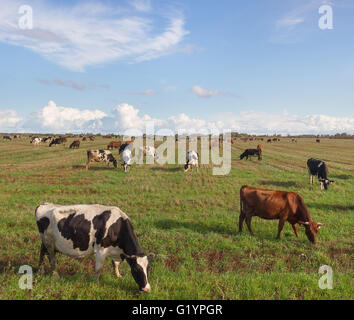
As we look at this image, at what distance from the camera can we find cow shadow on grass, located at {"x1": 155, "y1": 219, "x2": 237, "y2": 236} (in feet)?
31.0

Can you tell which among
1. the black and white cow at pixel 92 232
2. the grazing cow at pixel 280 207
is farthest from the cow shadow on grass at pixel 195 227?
the black and white cow at pixel 92 232

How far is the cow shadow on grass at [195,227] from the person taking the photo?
9445mm

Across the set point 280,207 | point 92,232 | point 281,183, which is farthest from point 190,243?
point 281,183

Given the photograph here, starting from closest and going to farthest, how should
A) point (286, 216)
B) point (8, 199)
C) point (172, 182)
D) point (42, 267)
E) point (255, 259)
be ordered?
point (42, 267) → point (255, 259) → point (286, 216) → point (8, 199) → point (172, 182)

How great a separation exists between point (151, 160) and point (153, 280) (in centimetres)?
2491

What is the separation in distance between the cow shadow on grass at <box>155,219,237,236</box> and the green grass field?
0.13 feet

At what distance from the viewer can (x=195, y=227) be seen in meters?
9.80

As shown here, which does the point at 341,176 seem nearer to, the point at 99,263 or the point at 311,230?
the point at 311,230

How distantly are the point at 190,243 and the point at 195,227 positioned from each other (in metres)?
1.47

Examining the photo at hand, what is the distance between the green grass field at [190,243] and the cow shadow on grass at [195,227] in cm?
4

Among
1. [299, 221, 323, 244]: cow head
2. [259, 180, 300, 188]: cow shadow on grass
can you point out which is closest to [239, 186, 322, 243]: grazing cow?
[299, 221, 323, 244]: cow head
